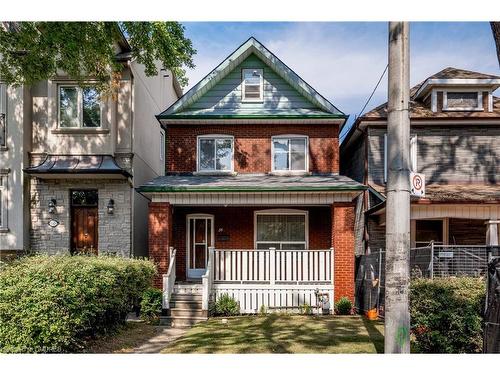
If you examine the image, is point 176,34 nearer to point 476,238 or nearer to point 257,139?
point 257,139

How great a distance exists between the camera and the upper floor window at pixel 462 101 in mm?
15375

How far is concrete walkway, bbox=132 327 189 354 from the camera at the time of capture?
8430 millimetres

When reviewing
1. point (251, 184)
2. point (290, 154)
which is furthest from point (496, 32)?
point (290, 154)

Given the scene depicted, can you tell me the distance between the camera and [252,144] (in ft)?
49.8

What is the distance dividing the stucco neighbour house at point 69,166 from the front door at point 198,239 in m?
1.94

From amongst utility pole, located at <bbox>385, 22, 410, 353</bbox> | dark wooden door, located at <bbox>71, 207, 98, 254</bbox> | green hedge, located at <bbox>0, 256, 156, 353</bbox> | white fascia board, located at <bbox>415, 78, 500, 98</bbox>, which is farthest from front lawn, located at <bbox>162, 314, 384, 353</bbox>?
white fascia board, located at <bbox>415, 78, 500, 98</bbox>

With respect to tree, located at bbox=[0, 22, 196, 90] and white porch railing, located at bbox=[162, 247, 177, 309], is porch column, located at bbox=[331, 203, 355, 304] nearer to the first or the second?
white porch railing, located at bbox=[162, 247, 177, 309]

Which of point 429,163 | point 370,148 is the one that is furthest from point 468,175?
point 370,148

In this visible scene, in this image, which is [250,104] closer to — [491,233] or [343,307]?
[343,307]

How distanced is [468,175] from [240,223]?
798 cm

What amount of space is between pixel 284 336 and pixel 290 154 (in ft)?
24.1

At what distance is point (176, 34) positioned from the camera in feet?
39.9

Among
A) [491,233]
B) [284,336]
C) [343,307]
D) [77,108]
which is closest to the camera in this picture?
[284,336]

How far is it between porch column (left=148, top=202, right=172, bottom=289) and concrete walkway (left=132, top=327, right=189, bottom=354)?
244 cm
